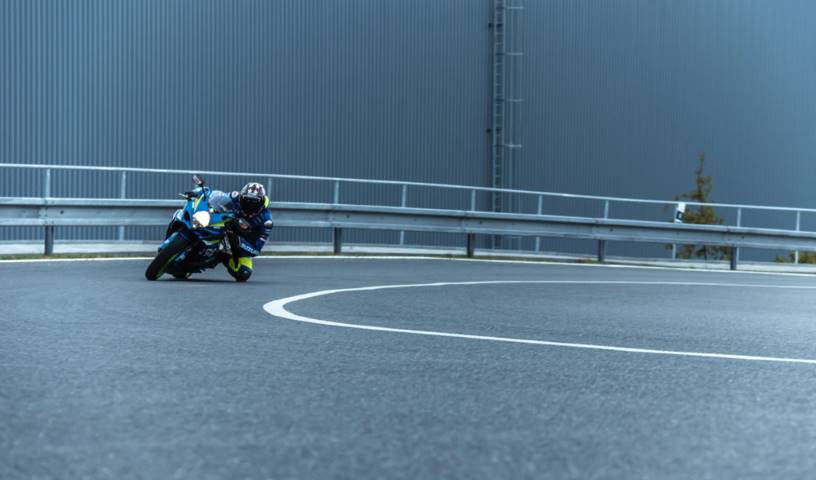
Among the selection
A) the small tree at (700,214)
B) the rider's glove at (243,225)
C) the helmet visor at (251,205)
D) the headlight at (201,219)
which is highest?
the helmet visor at (251,205)

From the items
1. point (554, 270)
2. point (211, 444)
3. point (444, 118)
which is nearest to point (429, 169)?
point (444, 118)

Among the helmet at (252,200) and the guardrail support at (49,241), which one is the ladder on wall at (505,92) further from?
the helmet at (252,200)

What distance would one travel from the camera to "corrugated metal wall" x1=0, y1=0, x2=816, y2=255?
79.1 feet

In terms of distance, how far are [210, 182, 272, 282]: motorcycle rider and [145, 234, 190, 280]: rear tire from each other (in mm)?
534

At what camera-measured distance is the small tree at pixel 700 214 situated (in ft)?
110

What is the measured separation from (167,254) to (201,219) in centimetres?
46

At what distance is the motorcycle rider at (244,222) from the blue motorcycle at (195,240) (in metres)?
0.06

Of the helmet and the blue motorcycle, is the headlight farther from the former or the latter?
the helmet

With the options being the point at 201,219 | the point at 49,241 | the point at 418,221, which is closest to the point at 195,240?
the point at 201,219

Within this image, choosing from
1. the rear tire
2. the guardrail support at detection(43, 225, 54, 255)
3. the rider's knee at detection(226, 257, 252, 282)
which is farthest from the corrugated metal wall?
the rear tire

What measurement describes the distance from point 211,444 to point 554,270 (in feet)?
46.7

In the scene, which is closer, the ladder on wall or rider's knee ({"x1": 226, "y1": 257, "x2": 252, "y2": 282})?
rider's knee ({"x1": 226, "y1": 257, "x2": 252, "y2": 282})

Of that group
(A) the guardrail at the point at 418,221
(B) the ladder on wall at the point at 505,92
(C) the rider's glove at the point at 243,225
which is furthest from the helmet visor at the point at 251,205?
(B) the ladder on wall at the point at 505,92

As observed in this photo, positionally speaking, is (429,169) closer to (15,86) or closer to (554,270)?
(15,86)
